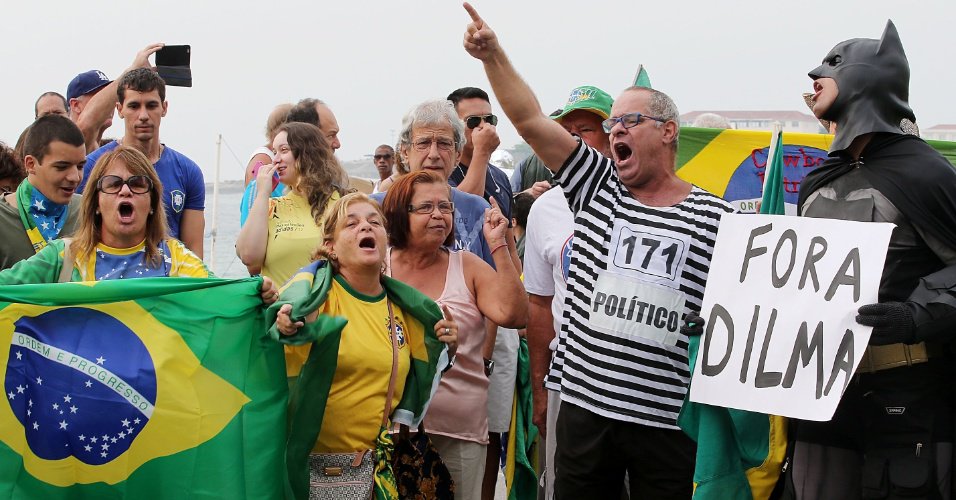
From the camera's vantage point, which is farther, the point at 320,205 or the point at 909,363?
the point at 320,205

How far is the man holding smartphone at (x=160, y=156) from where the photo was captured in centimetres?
616

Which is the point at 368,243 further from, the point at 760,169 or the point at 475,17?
the point at 760,169

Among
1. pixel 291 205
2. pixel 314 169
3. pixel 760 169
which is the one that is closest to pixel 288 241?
pixel 291 205

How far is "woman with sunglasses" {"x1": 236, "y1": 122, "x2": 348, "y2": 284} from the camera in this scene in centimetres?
582

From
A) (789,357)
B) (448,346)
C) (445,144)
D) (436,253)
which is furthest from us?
(445,144)

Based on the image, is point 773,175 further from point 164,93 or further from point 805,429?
point 164,93

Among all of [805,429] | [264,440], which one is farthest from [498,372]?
[805,429]

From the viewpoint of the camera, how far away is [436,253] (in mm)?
5355

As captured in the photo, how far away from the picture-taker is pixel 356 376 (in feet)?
15.0

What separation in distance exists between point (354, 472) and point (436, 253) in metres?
1.28

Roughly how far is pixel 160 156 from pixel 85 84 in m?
1.26

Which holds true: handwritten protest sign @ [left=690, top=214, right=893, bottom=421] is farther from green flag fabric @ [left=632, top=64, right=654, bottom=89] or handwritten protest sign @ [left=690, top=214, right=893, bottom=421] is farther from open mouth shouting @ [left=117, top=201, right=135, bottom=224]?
open mouth shouting @ [left=117, top=201, right=135, bottom=224]

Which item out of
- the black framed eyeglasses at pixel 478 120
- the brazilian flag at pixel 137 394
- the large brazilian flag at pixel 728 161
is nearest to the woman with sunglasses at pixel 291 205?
the black framed eyeglasses at pixel 478 120

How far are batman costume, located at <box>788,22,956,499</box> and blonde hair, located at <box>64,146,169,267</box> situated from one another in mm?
2718
